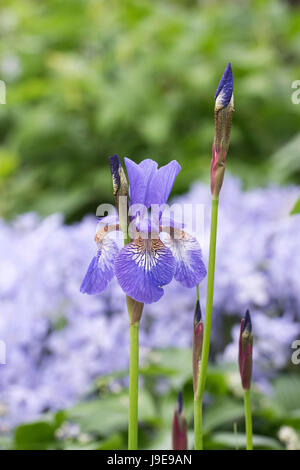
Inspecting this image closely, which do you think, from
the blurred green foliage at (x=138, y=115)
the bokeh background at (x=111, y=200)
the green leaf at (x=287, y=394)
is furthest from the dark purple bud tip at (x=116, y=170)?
the blurred green foliage at (x=138, y=115)

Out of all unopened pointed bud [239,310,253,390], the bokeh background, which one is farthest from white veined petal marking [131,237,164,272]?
the bokeh background

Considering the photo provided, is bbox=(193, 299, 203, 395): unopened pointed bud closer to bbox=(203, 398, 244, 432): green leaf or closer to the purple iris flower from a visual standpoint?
the purple iris flower

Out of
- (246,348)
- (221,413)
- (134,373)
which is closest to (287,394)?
(221,413)

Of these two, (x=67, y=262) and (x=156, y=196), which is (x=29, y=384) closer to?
(x=67, y=262)

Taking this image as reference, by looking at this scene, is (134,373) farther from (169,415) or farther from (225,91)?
(169,415)

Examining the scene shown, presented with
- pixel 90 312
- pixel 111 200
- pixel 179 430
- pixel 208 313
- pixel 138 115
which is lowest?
pixel 179 430

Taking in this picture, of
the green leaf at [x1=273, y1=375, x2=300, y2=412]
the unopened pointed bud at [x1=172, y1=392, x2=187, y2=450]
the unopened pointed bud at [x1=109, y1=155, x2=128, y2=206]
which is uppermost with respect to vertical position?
the unopened pointed bud at [x1=109, y1=155, x2=128, y2=206]
